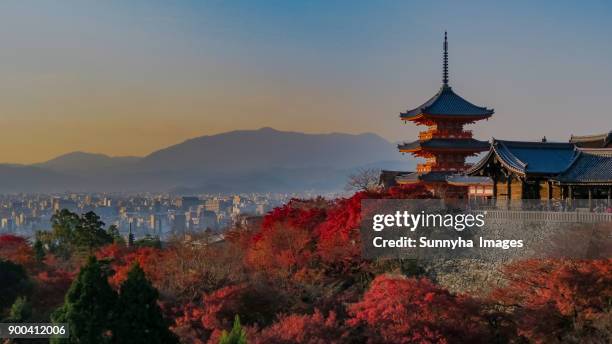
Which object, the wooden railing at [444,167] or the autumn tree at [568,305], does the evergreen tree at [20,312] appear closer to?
the autumn tree at [568,305]

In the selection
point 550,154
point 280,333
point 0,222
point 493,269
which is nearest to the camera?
point 280,333

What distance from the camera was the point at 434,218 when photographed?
→ 70.9 ft

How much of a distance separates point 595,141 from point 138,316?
63.3 ft

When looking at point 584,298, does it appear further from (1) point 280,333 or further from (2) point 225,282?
(2) point 225,282

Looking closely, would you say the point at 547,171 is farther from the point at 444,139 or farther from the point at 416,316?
the point at 416,316

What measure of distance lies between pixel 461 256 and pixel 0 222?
135391mm

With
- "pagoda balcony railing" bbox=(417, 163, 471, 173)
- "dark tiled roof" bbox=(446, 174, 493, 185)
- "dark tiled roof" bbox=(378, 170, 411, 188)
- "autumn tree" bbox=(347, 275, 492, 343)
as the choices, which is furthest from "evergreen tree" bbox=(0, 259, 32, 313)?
"dark tiled roof" bbox=(378, 170, 411, 188)

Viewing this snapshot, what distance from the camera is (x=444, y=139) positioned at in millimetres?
30531

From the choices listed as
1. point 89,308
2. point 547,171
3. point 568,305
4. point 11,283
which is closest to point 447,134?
point 547,171

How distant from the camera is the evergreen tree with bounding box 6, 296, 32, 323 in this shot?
2016cm

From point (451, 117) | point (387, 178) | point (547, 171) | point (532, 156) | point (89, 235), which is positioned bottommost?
point (89, 235)

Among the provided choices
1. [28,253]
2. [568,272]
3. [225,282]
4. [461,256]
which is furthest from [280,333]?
[28,253]

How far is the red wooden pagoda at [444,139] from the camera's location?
29922mm

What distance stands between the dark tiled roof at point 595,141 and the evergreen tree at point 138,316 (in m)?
17.3
